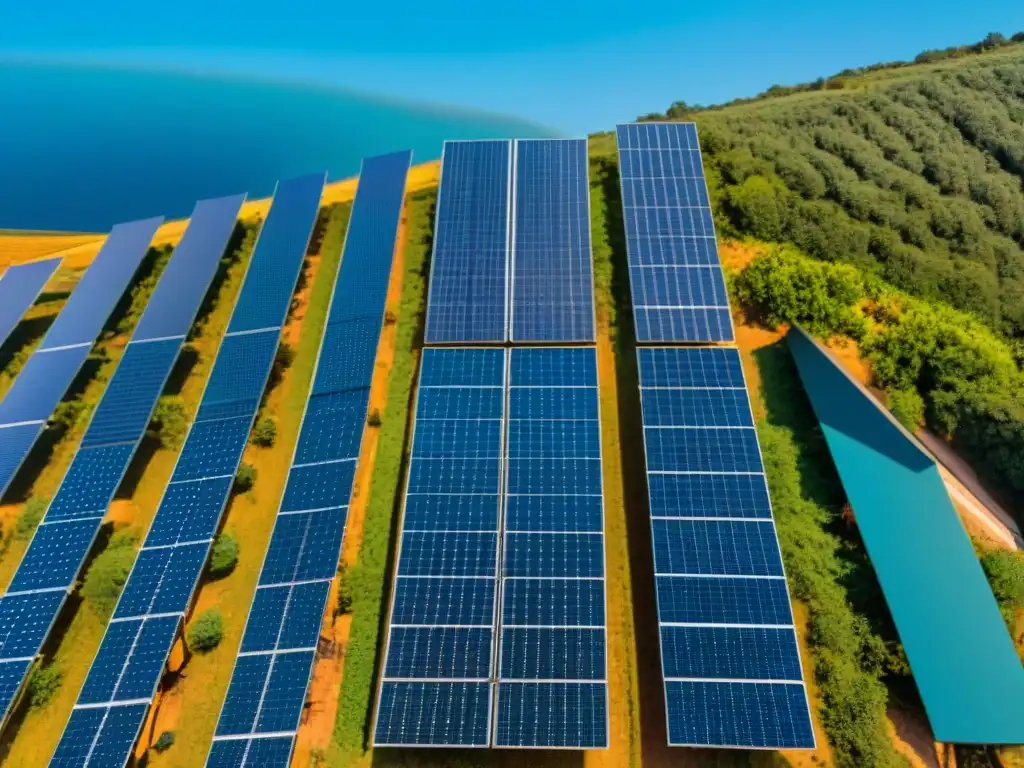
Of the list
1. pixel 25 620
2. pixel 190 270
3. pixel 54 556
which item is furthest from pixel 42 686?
pixel 190 270

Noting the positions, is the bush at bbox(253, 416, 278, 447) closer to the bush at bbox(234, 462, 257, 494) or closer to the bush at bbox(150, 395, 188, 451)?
the bush at bbox(234, 462, 257, 494)

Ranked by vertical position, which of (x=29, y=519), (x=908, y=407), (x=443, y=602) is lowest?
(x=443, y=602)

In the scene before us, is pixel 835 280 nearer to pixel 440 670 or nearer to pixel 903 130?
pixel 903 130

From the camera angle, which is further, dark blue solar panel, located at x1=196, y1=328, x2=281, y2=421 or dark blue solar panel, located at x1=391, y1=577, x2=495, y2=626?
dark blue solar panel, located at x1=196, y1=328, x2=281, y2=421

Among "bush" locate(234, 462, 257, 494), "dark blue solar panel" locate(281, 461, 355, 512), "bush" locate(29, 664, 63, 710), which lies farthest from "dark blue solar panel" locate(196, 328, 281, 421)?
"bush" locate(29, 664, 63, 710)

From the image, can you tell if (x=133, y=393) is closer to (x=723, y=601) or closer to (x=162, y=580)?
(x=162, y=580)

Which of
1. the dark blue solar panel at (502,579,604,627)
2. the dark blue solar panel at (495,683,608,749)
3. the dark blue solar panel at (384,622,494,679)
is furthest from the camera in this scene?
the dark blue solar panel at (502,579,604,627)
